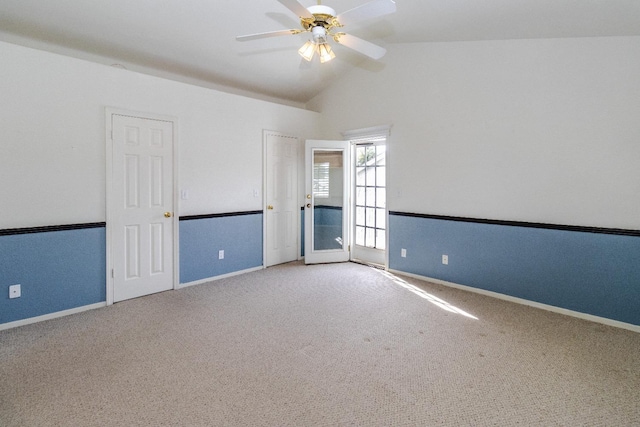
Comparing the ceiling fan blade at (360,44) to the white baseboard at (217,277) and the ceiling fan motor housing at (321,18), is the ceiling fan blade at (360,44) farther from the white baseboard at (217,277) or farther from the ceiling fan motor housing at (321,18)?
the white baseboard at (217,277)

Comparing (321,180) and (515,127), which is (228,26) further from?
(515,127)

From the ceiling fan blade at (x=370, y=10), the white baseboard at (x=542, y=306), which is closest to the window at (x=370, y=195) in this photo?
the white baseboard at (x=542, y=306)

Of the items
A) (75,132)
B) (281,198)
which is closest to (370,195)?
(281,198)

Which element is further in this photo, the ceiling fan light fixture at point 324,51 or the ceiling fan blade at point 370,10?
the ceiling fan light fixture at point 324,51

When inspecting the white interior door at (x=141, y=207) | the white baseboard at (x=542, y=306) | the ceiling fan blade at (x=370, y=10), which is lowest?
the white baseboard at (x=542, y=306)

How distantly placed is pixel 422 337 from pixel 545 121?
2.49m

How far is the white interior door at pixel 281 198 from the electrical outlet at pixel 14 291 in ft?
9.04

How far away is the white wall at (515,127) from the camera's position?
3002 millimetres

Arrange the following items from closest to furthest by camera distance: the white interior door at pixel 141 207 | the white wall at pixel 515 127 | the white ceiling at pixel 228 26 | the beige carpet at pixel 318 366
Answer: the beige carpet at pixel 318 366
the white ceiling at pixel 228 26
the white wall at pixel 515 127
the white interior door at pixel 141 207

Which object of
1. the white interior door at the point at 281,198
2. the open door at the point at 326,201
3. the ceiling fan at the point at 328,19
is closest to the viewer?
the ceiling fan at the point at 328,19

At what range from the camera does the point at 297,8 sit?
2.10 metres

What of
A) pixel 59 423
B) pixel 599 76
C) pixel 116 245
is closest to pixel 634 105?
pixel 599 76

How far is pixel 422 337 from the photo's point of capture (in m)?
2.76

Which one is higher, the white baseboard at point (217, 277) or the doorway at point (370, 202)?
the doorway at point (370, 202)
